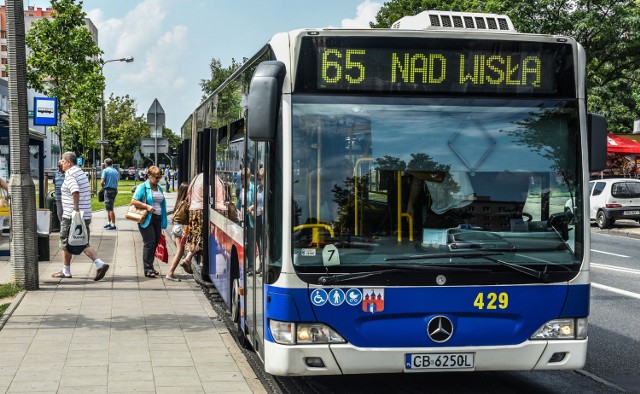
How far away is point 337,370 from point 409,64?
2135 millimetres

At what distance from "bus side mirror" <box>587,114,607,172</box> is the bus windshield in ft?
1.40

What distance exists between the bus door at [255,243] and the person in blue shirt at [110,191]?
58.2 ft

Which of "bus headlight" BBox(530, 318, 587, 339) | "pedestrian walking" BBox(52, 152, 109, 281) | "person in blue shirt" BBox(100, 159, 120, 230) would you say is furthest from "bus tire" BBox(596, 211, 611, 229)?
"bus headlight" BBox(530, 318, 587, 339)

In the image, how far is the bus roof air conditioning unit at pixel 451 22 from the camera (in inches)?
266

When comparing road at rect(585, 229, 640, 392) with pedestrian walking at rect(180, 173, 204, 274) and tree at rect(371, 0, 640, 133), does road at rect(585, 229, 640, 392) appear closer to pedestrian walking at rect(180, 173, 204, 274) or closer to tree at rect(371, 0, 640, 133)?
pedestrian walking at rect(180, 173, 204, 274)

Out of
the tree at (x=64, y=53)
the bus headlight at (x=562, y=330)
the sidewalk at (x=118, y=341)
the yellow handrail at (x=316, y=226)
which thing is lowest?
the sidewalk at (x=118, y=341)

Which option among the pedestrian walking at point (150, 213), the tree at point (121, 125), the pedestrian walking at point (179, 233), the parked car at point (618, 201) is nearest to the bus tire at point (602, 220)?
the parked car at point (618, 201)

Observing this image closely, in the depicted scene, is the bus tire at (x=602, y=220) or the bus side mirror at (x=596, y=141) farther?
the bus tire at (x=602, y=220)

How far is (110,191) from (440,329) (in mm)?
19936

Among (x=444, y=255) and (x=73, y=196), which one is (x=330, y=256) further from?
(x=73, y=196)

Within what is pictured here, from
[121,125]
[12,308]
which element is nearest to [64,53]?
[12,308]

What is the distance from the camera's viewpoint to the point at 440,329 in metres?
6.28

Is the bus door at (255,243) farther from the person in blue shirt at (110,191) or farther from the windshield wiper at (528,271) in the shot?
the person in blue shirt at (110,191)

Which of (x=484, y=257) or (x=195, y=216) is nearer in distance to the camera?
(x=484, y=257)
